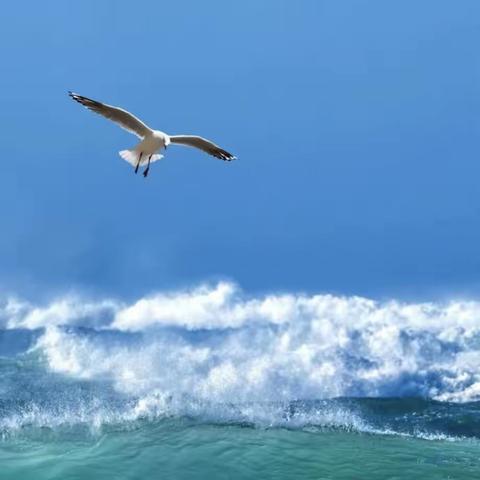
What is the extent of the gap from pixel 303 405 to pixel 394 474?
697 cm

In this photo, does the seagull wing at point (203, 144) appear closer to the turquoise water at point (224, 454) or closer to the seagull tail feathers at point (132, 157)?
the seagull tail feathers at point (132, 157)

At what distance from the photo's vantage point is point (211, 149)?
14148 mm

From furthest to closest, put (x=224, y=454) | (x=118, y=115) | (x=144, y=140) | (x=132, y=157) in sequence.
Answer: (x=224, y=454)
(x=132, y=157)
(x=144, y=140)
(x=118, y=115)

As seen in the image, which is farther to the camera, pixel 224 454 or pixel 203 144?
pixel 224 454

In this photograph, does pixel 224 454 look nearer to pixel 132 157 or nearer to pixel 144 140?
pixel 132 157

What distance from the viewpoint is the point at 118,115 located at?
1293 centimetres

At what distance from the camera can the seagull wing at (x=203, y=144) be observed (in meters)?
13.9

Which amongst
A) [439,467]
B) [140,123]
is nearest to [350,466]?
[439,467]

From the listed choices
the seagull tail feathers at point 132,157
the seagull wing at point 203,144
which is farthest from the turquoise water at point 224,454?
the seagull wing at point 203,144

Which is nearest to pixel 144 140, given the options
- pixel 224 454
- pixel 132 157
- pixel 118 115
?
pixel 132 157

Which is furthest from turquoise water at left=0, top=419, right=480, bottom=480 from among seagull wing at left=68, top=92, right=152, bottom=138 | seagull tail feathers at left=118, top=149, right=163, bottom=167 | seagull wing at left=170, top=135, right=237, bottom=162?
seagull wing at left=68, top=92, right=152, bottom=138

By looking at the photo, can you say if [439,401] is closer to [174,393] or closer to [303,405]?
[303,405]

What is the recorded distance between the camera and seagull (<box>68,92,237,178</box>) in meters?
12.7

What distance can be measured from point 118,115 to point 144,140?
2.35 feet
